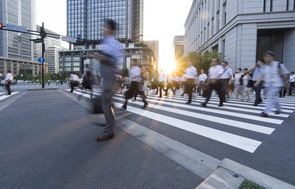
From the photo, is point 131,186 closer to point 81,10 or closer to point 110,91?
point 110,91

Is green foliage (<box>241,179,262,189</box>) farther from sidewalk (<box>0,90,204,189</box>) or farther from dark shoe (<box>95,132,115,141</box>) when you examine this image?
dark shoe (<box>95,132,115,141</box>)

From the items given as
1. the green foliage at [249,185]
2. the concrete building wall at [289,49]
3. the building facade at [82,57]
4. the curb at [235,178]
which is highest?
the building facade at [82,57]

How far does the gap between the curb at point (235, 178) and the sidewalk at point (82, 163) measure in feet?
0.54

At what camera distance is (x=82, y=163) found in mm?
2092

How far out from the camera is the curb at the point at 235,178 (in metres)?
1.56

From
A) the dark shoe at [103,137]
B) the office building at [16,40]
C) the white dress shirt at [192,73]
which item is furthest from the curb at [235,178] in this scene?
the office building at [16,40]

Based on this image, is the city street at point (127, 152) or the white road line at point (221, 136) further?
the white road line at point (221, 136)

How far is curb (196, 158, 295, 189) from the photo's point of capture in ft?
5.13

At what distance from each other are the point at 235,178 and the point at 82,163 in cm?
184

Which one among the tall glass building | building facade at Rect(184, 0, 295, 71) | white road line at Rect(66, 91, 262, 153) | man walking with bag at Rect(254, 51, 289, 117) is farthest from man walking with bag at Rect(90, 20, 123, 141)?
the tall glass building

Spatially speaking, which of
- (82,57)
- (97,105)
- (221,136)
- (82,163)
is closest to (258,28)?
(221,136)

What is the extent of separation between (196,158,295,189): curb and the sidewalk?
0.54 feet

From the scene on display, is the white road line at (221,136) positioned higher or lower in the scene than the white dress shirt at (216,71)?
lower

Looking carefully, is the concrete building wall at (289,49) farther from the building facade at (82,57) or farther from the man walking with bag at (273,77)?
the building facade at (82,57)
